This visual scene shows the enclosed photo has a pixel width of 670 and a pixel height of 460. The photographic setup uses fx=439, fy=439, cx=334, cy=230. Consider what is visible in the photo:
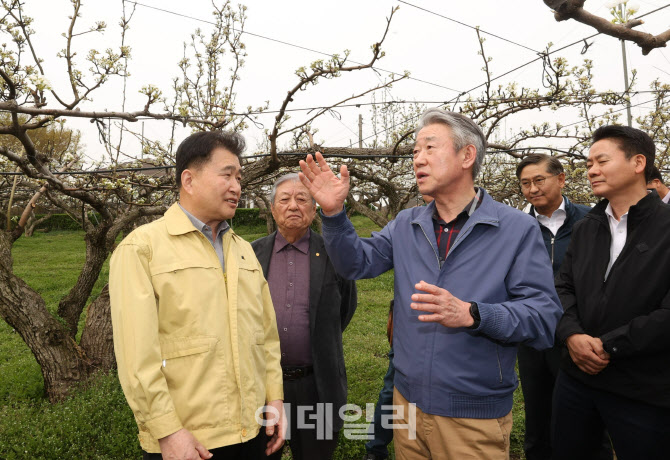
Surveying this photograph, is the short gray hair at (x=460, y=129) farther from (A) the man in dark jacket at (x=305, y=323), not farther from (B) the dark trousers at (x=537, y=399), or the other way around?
(B) the dark trousers at (x=537, y=399)

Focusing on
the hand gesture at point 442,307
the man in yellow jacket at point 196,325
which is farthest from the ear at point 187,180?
the hand gesture at point 442,307

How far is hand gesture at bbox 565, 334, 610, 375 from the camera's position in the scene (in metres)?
2.04

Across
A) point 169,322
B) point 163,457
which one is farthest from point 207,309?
point 163,457

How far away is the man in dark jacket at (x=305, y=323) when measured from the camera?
97.9 inches

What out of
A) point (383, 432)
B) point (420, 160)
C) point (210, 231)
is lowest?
point (383, 432)

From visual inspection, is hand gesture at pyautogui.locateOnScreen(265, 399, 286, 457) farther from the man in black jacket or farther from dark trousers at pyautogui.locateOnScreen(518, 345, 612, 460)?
dark trousers at pyautogui.locateOnScreen(518, 345, 612, 460)

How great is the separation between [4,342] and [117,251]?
6862 millimetres

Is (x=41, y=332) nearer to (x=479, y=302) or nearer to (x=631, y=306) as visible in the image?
(x=479, y=302)

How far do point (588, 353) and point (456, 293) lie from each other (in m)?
0.84

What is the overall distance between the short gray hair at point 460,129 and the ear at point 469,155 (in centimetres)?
2

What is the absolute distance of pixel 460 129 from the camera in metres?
1.97

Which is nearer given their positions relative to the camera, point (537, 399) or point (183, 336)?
point (183, 336)

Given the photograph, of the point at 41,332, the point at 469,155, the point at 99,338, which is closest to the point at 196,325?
the point at 469,155

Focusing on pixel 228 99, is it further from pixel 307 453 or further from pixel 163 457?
pixel 163 457
